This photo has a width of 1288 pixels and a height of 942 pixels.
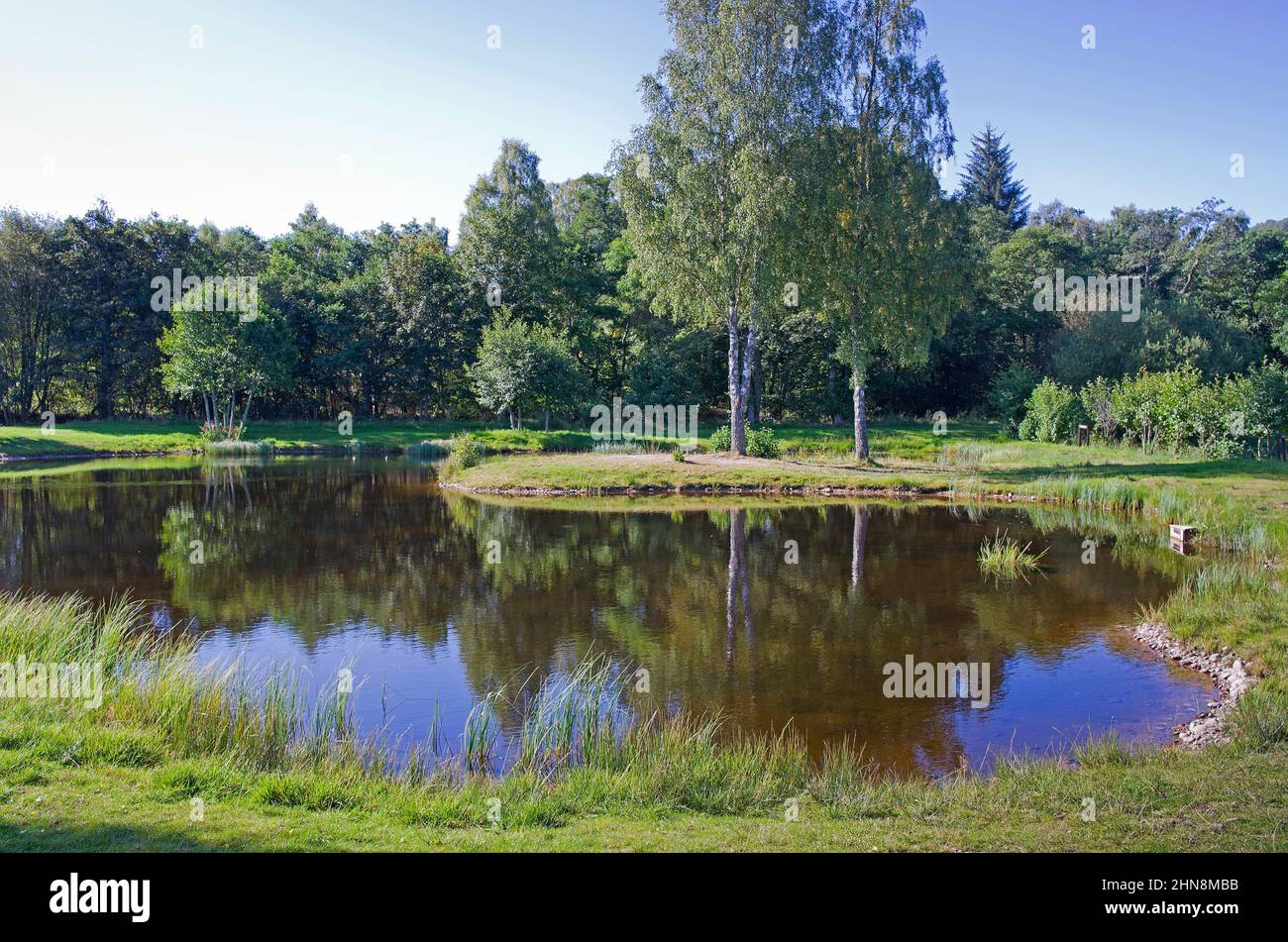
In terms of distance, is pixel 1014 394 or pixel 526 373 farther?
pixel 526 373

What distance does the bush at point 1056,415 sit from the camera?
40875 mm

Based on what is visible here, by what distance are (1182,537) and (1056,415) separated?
22.7m

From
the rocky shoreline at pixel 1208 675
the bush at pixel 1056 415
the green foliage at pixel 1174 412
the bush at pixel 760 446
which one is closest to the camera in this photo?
the rocky shoreline at pixel 1208 675

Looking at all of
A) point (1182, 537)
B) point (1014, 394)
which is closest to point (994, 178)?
point (1014, 394)

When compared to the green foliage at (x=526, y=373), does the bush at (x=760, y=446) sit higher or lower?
lower

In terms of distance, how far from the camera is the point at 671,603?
15883 mm

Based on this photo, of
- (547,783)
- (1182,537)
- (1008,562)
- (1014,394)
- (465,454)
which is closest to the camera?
(547,783)

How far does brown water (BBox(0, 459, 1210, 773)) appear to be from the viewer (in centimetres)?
1066

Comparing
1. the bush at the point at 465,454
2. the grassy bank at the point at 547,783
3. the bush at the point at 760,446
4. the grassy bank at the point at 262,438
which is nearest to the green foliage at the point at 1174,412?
the bush at the point at 760,446

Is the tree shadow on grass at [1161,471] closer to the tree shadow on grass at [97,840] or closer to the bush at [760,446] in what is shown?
the bush at [760,446]

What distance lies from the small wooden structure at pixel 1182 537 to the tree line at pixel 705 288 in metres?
15.2

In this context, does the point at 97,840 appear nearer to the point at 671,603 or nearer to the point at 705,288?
the point at 671,603

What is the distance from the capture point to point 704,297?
3528cm
